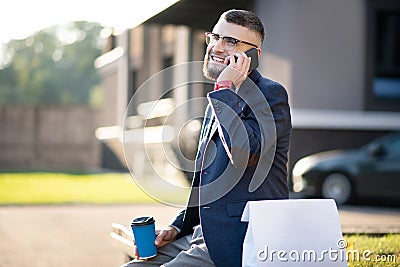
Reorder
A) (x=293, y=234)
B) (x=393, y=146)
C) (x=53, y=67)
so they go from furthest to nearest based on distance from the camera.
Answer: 1. (x=53, y=67)
2. (x=393, y=146)
3. (x=293, y=234)

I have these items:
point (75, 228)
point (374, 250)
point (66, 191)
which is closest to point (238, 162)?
point (374, 250)

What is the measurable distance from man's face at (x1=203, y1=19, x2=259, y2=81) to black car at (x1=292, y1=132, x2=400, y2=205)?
38.6 ft

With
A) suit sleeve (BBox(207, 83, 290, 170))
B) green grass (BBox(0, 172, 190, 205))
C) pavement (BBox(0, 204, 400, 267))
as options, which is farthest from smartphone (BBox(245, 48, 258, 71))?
green grass (BBox(0, 172, 190, 205))

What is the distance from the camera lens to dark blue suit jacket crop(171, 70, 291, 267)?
386cm

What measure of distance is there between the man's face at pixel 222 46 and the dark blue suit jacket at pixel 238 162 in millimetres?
152

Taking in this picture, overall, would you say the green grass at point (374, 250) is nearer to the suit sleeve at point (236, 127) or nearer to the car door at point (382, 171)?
the suit sleeve at point (236, 127)

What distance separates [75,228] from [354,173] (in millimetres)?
6299

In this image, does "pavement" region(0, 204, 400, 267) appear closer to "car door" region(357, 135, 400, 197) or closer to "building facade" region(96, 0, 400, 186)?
"car door" region(357, 135, 400, 197)

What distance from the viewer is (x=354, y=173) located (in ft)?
52.3

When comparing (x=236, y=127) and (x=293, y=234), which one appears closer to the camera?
(x=293, y=234)

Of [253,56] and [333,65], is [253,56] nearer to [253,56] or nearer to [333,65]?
[253,56]

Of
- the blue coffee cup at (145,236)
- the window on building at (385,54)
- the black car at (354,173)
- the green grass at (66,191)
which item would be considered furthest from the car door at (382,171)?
the blue coffee cup at (145,236)

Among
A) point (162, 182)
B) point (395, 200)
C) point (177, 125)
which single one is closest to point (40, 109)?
point (177, 125)

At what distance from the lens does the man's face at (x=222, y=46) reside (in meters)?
4.05
